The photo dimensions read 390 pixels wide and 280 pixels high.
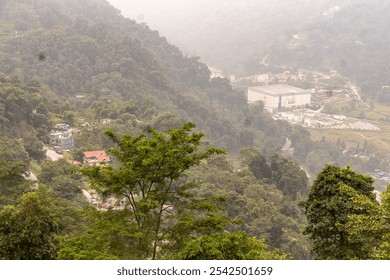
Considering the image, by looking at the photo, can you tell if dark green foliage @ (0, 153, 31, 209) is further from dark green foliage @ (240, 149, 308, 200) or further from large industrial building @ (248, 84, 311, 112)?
large industrial building @ (248, 84, 311, 112)

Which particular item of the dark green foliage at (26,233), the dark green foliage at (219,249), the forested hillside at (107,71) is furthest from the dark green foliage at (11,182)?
the forested hillside at (107,71)

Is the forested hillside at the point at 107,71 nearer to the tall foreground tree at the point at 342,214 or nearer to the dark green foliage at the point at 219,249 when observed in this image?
the tall foreground tree at the point at 342,214

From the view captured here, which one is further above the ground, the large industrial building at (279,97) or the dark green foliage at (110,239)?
the dark green foliage at (110,239)

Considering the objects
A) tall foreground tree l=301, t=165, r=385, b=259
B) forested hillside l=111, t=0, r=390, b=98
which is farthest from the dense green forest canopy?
forested hillside l=111, t=0, r=390, b=98

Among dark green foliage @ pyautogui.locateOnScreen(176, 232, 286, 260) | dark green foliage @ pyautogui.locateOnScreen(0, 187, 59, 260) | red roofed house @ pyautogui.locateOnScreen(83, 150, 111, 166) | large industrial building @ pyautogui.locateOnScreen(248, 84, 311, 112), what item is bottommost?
large industrial building @ pyautogui.locateOnScreen(248, 84, 311, 112)

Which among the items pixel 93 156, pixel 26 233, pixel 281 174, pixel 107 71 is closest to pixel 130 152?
pixel 26 233

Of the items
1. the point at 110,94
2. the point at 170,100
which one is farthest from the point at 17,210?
the point at 170,100
